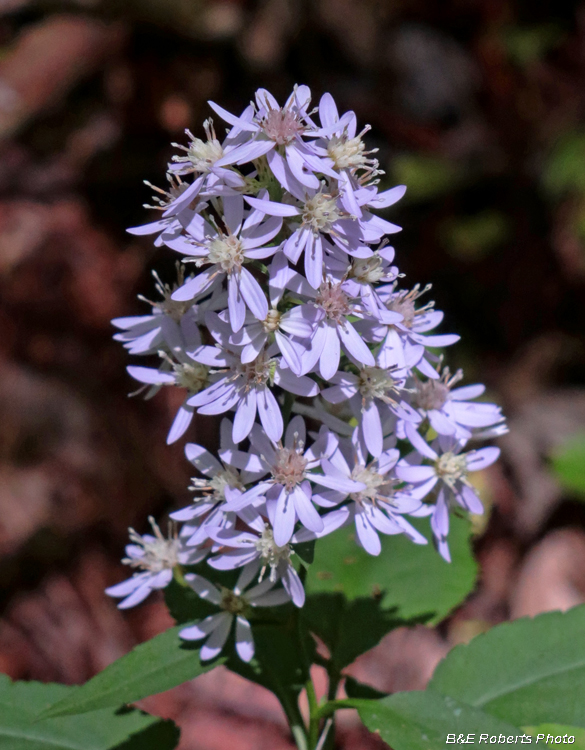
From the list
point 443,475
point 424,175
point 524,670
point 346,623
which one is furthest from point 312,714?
point 424,175

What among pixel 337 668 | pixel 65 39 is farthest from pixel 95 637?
pixel 65 39

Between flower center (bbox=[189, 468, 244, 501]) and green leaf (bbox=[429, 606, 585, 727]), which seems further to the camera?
green leaf (bbox=[429, 606, 585, 727])

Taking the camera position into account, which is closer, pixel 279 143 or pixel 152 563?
pixel 279 143

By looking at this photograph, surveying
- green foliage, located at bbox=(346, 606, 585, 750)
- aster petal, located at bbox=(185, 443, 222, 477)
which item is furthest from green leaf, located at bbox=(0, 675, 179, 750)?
aster petal, located at bbox=(185, 443, 222, 477)

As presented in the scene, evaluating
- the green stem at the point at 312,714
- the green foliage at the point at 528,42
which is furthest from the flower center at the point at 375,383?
the green foliage at the point at 528,42

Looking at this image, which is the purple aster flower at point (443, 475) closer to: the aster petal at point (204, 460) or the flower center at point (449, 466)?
the flower center at point (449, 466)

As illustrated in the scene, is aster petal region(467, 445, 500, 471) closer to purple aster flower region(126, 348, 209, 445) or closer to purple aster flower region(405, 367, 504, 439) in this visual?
purple aster flower region(405, 367, 504, 439)

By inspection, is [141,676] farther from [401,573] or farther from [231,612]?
[401,573]
